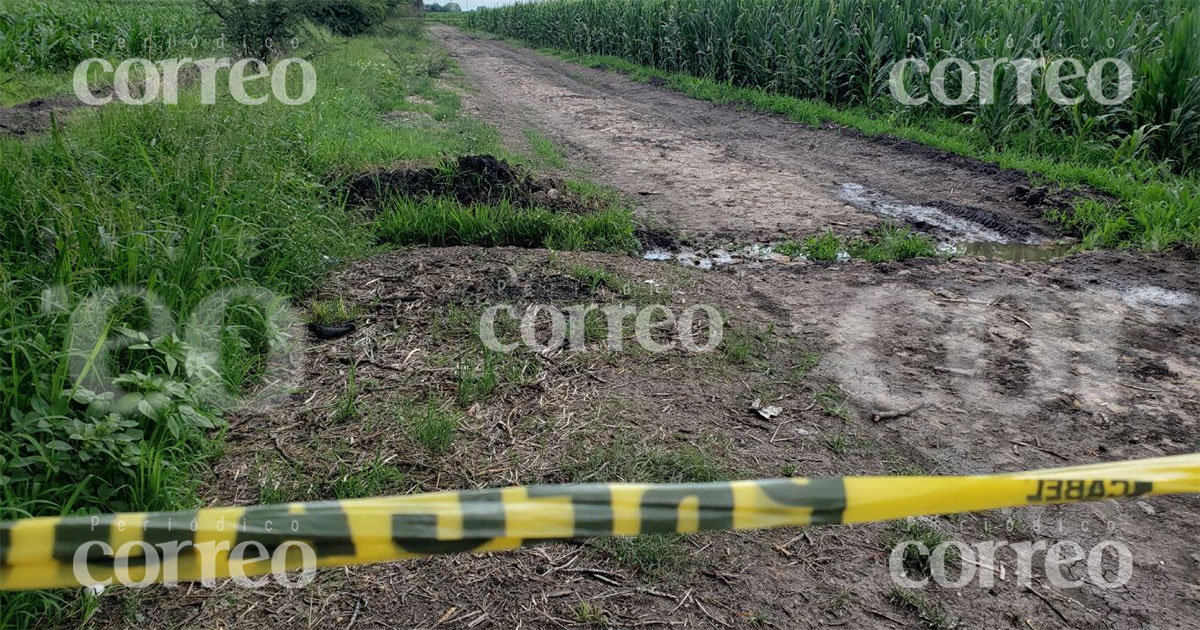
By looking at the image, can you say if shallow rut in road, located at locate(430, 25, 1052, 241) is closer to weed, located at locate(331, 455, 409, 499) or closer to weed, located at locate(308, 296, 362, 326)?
weed, located at locate(308, 296, 362, 326)

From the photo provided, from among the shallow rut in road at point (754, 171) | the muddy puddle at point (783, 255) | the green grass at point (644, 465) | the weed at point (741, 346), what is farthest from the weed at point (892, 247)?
the green grass at point (644, 465)

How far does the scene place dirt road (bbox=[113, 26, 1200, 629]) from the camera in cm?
241

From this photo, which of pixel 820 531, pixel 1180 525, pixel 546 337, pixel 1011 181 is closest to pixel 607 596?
pixel 820 531

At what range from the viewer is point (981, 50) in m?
10.3

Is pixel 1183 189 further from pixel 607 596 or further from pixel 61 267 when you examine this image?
pixel 61 267

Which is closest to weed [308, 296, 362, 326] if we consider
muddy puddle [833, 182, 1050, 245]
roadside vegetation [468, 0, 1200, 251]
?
muddy puddle [833, 182, 1050, 245]

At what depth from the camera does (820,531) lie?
2.76 meters

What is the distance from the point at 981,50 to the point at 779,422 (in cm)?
895

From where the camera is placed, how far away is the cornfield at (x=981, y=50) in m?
8.24

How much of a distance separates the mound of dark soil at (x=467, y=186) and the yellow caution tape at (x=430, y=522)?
4408 mm

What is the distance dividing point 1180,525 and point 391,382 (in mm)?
3158

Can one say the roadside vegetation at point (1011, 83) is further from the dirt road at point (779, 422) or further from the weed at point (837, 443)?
the weed at point (837, 443)

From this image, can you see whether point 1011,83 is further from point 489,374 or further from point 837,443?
point 489,374

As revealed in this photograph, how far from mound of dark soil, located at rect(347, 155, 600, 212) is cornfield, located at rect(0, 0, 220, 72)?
612cm
